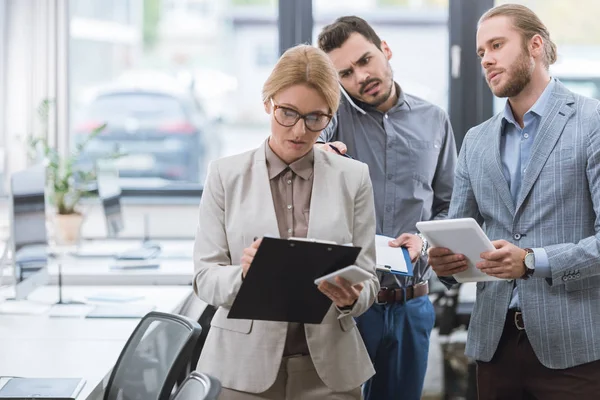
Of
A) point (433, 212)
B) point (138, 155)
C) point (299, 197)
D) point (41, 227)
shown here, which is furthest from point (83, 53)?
point (299, 197)

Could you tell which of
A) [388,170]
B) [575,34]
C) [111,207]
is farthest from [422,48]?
[388,170]

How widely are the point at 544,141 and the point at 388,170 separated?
2.14ft

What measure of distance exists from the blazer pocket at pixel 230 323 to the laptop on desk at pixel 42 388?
1.56 ft

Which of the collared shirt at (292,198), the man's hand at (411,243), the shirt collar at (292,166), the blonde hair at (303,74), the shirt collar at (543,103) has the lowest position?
the man's hand at (411,243)

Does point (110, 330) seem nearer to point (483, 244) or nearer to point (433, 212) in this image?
point (433, 212)

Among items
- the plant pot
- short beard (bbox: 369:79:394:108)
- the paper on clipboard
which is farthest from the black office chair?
the plant pot

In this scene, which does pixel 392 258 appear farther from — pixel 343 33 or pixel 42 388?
pixel 42 388

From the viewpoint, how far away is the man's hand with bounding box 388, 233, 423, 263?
2.59 metres

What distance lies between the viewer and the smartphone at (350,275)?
1.84m

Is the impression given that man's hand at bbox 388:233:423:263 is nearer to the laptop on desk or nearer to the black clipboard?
the black clipboard

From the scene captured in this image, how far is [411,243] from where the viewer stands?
2619 mm

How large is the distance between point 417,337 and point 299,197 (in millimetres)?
921

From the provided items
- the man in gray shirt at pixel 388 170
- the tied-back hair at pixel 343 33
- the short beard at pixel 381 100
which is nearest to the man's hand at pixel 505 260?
the man in gray shirt at pixel 388 170

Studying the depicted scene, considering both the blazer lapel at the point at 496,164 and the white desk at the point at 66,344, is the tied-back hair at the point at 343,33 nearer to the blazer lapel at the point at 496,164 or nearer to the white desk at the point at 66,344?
the blazer lapel at the point at 496,164
